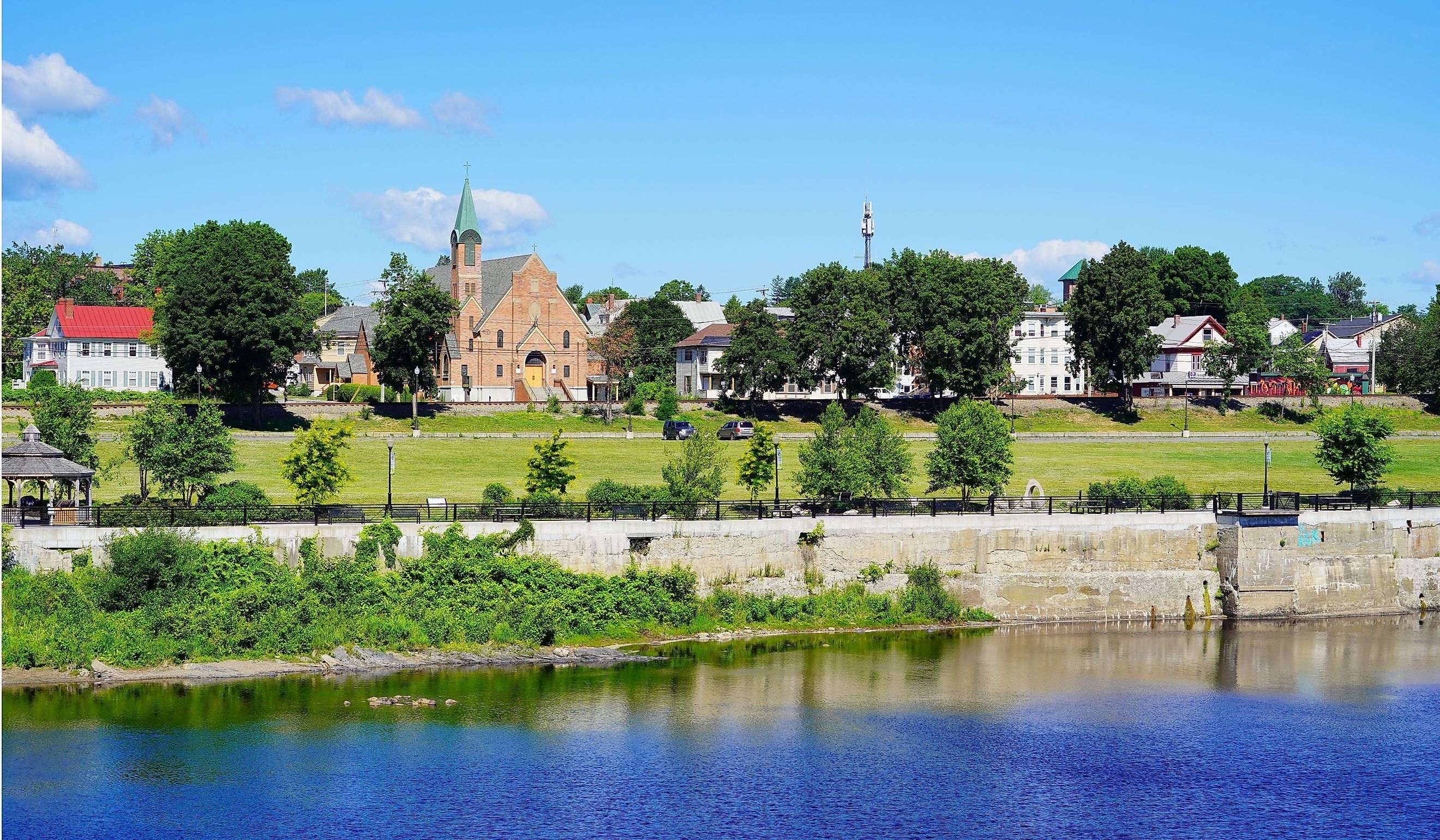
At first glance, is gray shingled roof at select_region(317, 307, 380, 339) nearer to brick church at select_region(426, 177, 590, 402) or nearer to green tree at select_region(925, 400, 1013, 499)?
brick church at select_region(426, 177, 590, 402)

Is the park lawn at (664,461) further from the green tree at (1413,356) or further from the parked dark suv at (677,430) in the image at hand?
the green tree at (1413,356)

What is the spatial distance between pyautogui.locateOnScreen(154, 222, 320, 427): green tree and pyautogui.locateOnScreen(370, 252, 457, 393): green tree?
7.01 meters

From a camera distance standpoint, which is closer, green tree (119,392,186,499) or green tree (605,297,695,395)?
green tree (119,392,186,499)

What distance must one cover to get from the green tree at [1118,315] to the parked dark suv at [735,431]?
1144 inches

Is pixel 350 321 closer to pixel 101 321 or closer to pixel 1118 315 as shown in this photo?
pixel 101 321

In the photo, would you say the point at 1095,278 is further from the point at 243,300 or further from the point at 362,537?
the point at 362,537

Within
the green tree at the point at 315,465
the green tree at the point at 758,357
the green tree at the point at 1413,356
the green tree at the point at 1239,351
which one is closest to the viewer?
the green tree at the point at 315,465

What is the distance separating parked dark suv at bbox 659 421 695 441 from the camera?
80.2 m

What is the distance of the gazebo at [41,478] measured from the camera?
4241 centimetres

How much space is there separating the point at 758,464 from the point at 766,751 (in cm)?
1999

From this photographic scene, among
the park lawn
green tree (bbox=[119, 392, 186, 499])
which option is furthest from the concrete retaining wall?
green tree (bbox=[119, 392, 186, 499])

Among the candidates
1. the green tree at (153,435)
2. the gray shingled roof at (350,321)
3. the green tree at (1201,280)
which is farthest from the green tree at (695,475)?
the green tree at (1201,280)

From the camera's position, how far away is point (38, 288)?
119 m

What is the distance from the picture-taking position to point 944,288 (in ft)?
305
